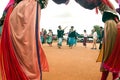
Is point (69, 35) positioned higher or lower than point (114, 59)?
higher

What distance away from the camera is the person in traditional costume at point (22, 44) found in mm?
5113

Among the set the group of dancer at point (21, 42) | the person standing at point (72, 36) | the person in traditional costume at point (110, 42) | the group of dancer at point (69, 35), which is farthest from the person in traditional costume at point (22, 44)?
the person standing at point (72, 36)

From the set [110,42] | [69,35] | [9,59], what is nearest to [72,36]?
[69,35]

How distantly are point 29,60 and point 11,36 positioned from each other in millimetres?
445

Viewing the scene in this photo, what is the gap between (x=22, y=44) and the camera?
5160mm

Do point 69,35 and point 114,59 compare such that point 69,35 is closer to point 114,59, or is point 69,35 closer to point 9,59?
point 114,59

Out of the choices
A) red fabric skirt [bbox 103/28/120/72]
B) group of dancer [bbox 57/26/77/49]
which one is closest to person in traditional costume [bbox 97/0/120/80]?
red fabric skirt [bbox 103/28/120/72]

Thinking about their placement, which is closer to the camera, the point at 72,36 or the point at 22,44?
the point at 22,44

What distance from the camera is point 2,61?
207 inches

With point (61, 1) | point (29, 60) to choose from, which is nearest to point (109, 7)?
point (61, 1)

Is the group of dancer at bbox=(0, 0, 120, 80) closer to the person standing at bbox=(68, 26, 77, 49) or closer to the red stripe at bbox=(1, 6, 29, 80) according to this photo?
the red stripe at bbox=(1, 6, 29, 80)

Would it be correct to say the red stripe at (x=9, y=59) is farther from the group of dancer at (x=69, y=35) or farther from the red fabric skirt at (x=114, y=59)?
the group of dancer at (x=69, y=35)

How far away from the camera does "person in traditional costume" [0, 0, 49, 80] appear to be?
16.8ft

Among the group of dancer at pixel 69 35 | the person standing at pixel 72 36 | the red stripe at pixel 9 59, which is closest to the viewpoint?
the red stripe at pixel 9 59
